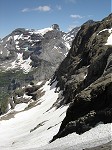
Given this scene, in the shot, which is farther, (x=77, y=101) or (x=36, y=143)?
(x=36, y=143)

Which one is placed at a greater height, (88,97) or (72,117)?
(88,97)

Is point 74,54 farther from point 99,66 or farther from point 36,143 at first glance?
point 36,143

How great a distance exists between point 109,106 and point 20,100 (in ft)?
464

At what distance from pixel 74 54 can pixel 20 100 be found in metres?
44.3

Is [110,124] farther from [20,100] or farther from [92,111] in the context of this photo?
[20,100]

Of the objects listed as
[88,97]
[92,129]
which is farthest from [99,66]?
[92,129]

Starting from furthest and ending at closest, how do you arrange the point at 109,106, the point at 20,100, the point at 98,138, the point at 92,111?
the point at 20,100 → the point at 92,111 → the point at 109,106 → the point at 98,138

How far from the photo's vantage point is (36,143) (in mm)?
51969

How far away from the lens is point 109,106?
1432 inches

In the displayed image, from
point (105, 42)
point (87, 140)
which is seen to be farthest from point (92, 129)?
point (105, 42)

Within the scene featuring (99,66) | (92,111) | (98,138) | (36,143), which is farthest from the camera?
(99,66)

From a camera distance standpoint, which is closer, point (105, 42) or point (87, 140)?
point (87, 140)

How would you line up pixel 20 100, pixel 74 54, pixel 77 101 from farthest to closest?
pixel 20 100 < pixel 74 54 < pixel 77 101

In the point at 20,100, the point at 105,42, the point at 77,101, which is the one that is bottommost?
the point at 20,100
